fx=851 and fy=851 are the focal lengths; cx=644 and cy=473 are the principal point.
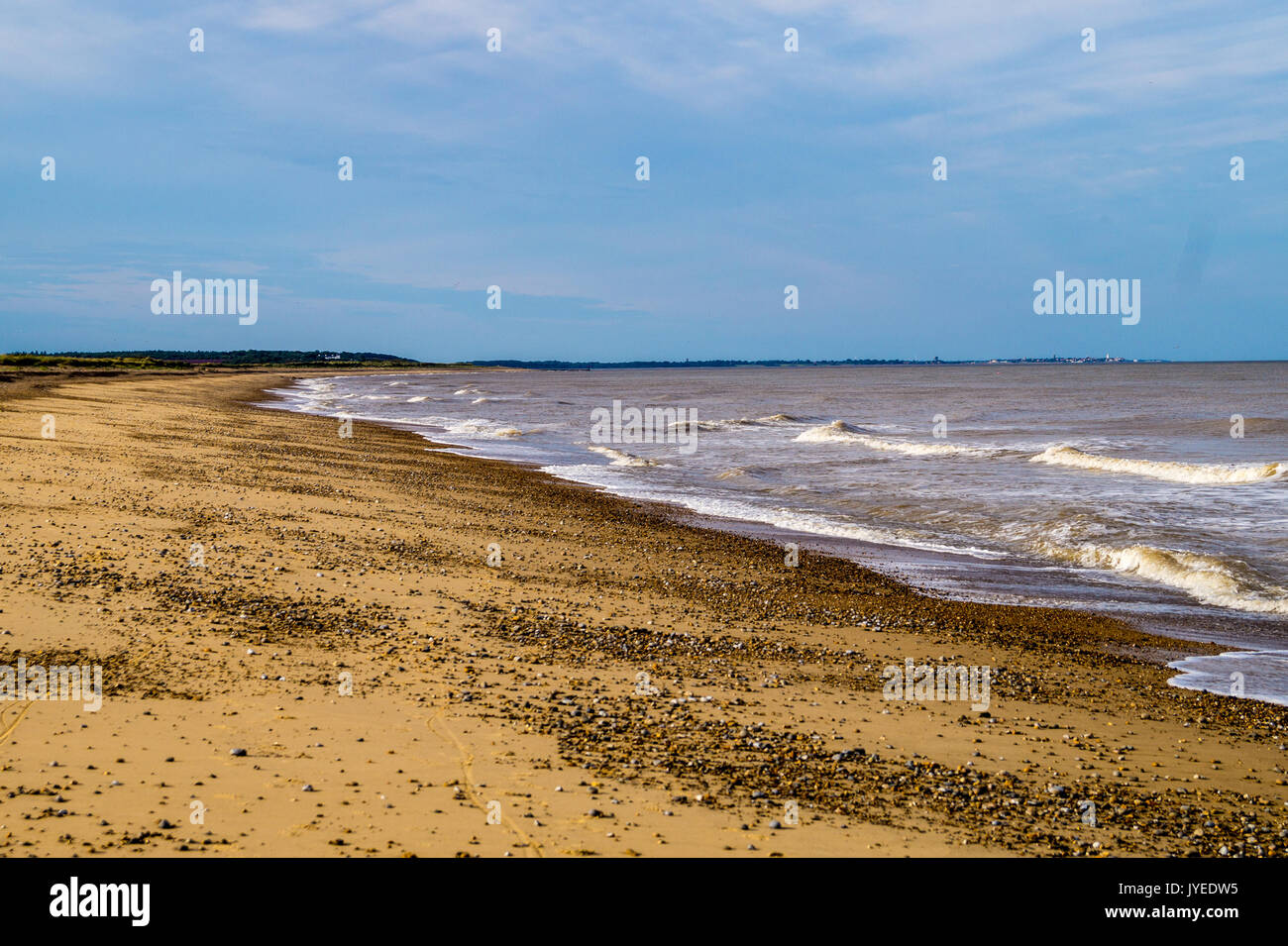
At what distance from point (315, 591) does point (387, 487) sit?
31.8ft

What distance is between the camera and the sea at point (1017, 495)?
12352 millimetres

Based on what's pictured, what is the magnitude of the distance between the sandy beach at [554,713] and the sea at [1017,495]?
1554mm

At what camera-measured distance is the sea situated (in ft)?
40.5

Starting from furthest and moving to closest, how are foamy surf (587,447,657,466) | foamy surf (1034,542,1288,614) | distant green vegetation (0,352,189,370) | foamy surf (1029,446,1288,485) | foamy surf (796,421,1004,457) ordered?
distant green vegetation (0,352,189,370)
foamy surf (796,421,1004,457)
foamy surf (587,447,657,466)
foamy surf (1029,446,1288,485)
foamy surf (1034,542,1288,614)

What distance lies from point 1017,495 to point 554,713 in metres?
18.0

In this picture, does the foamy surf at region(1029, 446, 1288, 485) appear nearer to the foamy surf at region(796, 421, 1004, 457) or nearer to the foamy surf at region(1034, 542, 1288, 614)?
the foamy surf at region(796, 421, 1004, 457)

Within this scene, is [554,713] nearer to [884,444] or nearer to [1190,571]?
Answer: [1190,571]

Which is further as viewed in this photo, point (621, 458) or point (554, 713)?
point (621, 458)

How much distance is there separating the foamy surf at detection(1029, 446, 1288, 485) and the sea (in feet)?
0.30

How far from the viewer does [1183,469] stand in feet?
84.7

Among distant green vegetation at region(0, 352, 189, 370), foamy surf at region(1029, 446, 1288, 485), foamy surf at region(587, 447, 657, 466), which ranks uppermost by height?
distant green vegetation at region(0, 352, 189, 370)

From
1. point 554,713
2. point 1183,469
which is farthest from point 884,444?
point 554,713

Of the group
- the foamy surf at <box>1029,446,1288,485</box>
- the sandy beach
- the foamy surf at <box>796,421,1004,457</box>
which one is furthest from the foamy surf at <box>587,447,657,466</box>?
the sandy beach
